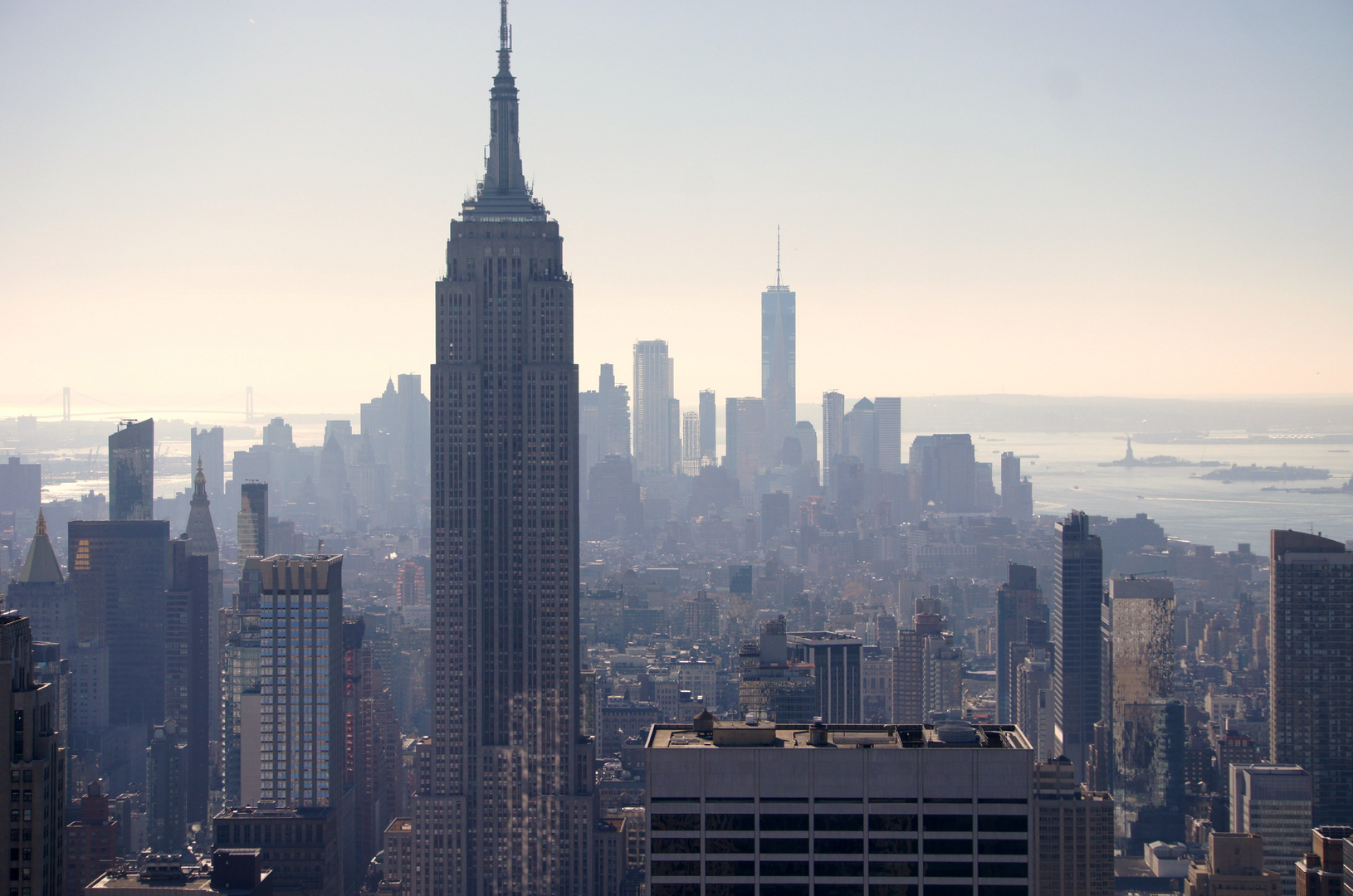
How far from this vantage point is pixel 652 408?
99500 mm

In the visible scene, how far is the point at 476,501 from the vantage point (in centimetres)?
3712

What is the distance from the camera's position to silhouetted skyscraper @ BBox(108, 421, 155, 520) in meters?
52.8

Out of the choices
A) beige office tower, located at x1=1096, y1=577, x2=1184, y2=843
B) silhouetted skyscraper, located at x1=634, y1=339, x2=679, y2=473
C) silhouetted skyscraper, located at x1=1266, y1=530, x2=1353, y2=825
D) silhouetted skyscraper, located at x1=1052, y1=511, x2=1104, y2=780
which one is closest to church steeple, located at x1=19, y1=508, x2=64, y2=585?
silhouetted skyscraper, located at x1=1052, y1=511, x2=1104, y2=780

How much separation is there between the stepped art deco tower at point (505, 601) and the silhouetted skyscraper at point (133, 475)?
19.7 m

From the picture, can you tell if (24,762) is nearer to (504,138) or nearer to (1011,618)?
(504,138)

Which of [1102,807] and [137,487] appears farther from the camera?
[137,487]

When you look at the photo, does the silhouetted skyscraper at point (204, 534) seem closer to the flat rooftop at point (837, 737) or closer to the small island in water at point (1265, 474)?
the small island in water at point (1265, 474)

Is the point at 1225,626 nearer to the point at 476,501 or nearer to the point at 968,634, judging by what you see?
the point at 968,634

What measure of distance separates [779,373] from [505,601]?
6300 centimetres

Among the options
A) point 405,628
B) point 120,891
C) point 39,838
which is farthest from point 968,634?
point 39,838

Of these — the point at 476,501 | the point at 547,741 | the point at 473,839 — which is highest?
the point at 476,501

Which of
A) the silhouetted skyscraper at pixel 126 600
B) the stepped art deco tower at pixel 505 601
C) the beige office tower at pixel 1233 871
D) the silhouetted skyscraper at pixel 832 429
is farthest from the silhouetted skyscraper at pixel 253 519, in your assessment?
the silhouetted skyscraper at pixel 832 429

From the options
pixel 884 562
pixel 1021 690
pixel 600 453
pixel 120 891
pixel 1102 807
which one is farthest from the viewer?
pixel 600 453

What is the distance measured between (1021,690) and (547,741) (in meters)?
20.8
